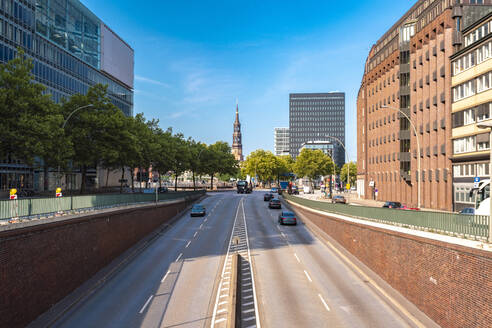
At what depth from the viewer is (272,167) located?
531ft

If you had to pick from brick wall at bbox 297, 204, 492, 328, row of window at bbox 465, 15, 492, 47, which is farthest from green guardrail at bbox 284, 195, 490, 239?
row of window at bbox 465, 15, 492, 47

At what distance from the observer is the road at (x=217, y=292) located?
18.9 meters

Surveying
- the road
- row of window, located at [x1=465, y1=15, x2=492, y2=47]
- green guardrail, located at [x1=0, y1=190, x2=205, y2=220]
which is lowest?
the road

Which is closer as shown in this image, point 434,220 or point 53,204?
point 434,220

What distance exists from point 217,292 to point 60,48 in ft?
219

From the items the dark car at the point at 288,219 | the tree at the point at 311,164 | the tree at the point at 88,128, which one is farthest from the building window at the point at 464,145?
the tree at the point at 311,164

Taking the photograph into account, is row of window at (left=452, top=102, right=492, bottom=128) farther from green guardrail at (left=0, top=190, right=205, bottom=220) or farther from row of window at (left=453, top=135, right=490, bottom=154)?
green guardrail at (left=0, top=190, right=205, bottom=220)

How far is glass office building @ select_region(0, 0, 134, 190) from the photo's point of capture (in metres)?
59.1

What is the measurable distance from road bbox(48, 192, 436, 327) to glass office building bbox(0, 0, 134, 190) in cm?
3110

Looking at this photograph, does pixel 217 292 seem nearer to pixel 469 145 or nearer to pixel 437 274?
pixel 437 274

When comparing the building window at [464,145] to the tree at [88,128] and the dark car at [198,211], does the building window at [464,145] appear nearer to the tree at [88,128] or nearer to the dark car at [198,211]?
the dark car at [198,211]

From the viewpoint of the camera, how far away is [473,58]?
42.8 meters

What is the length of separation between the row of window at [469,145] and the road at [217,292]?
21464 mm

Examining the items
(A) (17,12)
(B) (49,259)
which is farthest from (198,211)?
(A) (17,12)
